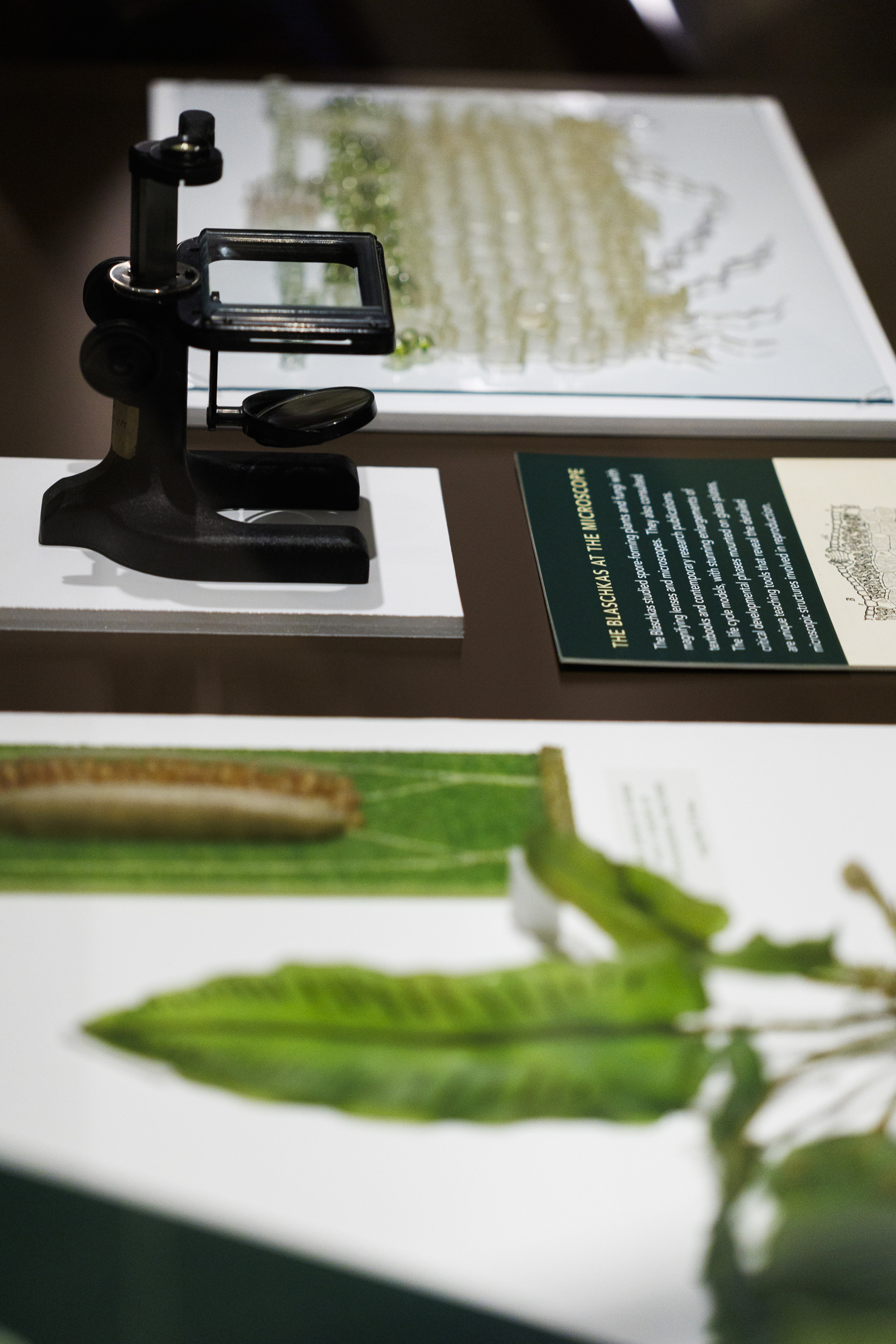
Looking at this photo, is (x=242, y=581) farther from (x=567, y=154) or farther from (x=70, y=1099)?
(x=567, y=154)

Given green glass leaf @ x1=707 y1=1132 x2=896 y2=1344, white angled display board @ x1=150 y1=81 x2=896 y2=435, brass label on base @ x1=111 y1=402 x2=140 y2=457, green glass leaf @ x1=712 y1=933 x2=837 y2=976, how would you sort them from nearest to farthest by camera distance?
green glass leaf @ x1=707 y1=1132 x2=896 y2=1344 < green glass leaf @ x1=712 y1=933 x2=837 y2=976 < brass label on base @ x1=111 y1=402 x2=140 y2=457 < white angled display board @ x1=150 y1=81 x2=896 y2=435

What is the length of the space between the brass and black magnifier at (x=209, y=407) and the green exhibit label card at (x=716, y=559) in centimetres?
15

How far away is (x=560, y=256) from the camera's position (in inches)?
49.5

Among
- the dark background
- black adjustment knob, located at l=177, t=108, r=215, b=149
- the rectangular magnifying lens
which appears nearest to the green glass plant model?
the dark background

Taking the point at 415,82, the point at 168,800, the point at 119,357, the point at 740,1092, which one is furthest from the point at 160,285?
the point at 415,82

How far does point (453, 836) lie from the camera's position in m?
0.75

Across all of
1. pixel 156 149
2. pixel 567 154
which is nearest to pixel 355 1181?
pixel 156 149

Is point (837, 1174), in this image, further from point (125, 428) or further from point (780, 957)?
point (125, 428)

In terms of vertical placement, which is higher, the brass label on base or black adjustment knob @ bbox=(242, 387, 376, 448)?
black adjustment knob @ bbox=(242, 387, 376, 448)

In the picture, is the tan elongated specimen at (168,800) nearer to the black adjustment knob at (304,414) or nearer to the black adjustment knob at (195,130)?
the black adjustment knob at (304,414)

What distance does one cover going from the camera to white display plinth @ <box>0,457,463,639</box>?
853 millimetres

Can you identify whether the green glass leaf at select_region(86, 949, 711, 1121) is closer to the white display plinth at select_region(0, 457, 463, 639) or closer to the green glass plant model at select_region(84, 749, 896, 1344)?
the green glass plant model at select_region(84, 749, 896, 1344)

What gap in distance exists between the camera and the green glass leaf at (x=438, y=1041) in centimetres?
63

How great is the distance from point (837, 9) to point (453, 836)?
145 cm
